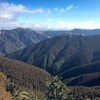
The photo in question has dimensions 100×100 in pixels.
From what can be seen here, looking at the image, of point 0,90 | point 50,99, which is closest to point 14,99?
point 0,90

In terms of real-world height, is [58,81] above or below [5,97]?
above

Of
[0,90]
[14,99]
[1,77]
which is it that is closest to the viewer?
[0,90]

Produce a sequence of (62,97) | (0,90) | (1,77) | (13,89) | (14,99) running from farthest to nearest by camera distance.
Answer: (1,77)
(13,89)
(14,99)
(0,90)
(62,97)

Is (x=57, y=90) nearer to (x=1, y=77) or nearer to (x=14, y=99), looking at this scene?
(x=14, y=99)

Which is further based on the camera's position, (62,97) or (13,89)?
(13,89)

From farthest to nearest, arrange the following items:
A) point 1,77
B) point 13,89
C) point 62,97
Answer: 1. point 1,77
2. point 13,89
3. point 62,97

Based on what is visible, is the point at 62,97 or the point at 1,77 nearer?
the point at 62,97


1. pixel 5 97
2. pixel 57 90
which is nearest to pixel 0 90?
pixel 5 97

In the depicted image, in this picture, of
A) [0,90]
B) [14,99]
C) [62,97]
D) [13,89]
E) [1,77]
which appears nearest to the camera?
[62,97]

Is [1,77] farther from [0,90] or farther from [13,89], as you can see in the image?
[0,90]
